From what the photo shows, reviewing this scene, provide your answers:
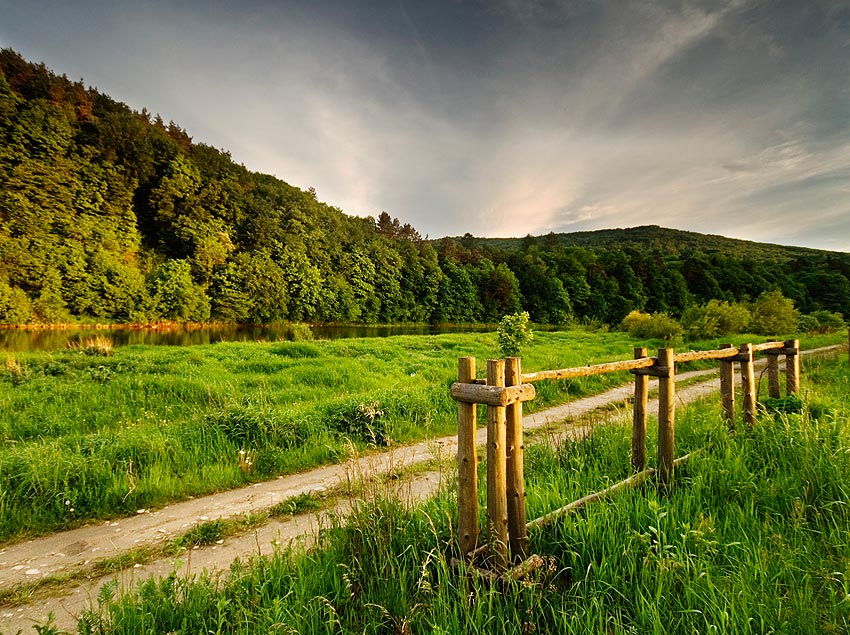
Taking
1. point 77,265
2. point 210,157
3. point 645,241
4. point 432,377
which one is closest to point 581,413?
point 432,377

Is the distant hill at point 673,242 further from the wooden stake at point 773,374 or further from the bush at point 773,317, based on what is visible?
the wooden stake at point 773,374

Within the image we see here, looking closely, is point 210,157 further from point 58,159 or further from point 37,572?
point 37,572

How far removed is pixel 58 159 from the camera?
143ft

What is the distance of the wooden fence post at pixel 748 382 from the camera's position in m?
5.85

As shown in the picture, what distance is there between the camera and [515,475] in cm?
312

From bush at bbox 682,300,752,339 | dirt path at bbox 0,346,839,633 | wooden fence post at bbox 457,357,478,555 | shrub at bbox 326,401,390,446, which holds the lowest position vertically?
dirt path at bbox 0,346,839,633

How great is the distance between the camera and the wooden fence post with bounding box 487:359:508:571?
9.71 feet

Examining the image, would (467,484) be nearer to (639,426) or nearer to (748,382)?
(639,426)

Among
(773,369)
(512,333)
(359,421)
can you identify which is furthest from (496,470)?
(512,333)

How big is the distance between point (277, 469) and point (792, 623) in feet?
19.7

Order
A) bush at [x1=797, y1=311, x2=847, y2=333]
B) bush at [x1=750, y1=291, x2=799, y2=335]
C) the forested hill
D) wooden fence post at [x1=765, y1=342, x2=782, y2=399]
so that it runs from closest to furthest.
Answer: wooden fence post at [x1=765, y1=342, x2=782, y2=399], bush at [x1=750, y1=291, x2=799, y2=335], bush at [x1=797, y1=311, x2=847, y2=333], the forested hill

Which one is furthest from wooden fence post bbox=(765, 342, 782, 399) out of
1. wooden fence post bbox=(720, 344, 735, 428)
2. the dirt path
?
the dirt path

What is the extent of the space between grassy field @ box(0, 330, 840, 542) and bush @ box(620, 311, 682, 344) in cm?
1461

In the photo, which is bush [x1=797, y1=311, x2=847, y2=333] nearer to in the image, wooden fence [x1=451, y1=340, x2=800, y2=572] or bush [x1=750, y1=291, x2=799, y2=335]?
bush [x1=750, y1=291, x2=799, y2=335]
